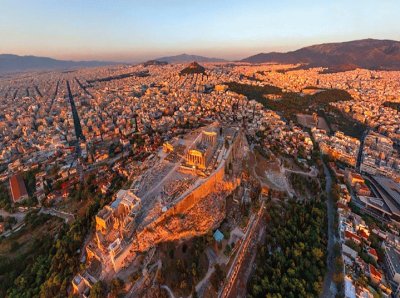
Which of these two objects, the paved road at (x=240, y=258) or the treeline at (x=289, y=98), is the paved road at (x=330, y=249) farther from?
the treeline at (x=289, y=98)

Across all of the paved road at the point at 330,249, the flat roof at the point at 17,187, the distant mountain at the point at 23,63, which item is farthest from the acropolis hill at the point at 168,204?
the distant mountain at the point at 23,63

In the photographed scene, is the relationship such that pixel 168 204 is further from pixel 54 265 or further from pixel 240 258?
pixel 54 265

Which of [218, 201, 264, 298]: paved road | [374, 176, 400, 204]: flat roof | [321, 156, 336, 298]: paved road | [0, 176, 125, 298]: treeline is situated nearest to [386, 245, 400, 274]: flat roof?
[321, 156, 336, 298]: paved road

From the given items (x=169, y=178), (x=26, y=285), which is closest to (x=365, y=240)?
(x=169, y=178)

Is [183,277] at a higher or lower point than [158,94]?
lower

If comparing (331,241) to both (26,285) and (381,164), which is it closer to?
(381,164)

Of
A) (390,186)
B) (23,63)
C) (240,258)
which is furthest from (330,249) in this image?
(23,63)
